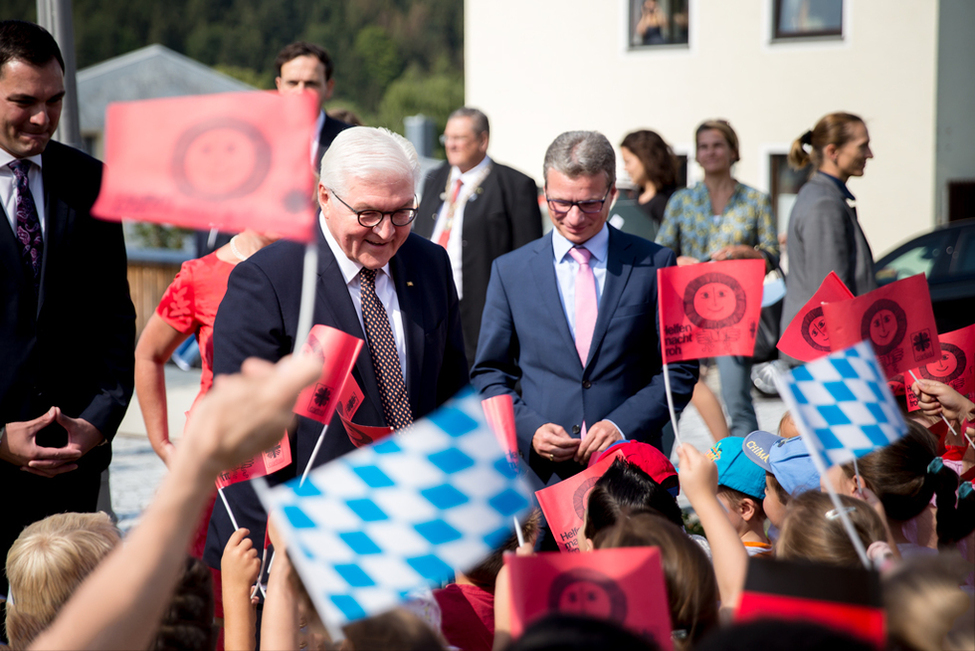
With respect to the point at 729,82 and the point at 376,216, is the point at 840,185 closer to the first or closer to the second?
the point at 376,216

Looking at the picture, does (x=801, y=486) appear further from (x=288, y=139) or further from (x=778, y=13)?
(x=778, y=13)

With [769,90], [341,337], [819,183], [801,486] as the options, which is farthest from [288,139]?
[769,90]

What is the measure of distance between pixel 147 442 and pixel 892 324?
248 inches

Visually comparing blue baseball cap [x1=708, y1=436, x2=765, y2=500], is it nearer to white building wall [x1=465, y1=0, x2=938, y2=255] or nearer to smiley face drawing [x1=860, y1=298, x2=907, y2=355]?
smiley face drawing [x1=860, y1=298, x2=907, y2=355]

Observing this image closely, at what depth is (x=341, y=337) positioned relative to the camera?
2.38 m

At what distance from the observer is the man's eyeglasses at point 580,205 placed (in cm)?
350

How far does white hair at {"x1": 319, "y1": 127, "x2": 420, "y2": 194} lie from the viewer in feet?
8.54

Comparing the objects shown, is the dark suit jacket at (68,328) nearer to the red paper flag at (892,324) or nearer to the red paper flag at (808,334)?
the red paper flag at (808,334)

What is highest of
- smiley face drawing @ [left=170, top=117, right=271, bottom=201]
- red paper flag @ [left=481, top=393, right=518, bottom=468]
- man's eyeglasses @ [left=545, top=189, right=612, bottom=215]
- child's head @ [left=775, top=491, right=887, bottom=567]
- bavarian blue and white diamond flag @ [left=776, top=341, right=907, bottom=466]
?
smiley face drawing @ [left=170, top=117, right=271, bottom=201]

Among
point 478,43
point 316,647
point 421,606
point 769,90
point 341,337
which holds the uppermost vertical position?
point 478,43

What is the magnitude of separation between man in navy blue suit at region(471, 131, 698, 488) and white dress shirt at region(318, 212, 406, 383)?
0.78m

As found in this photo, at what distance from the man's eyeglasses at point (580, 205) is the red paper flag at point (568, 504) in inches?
40.1

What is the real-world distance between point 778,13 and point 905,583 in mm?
14676

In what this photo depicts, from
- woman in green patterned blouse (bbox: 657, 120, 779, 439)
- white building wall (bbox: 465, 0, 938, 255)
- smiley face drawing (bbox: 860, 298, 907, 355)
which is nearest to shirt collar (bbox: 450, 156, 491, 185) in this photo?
woman in green patterned blouse (bbox: 657, 120, 779, 439)
